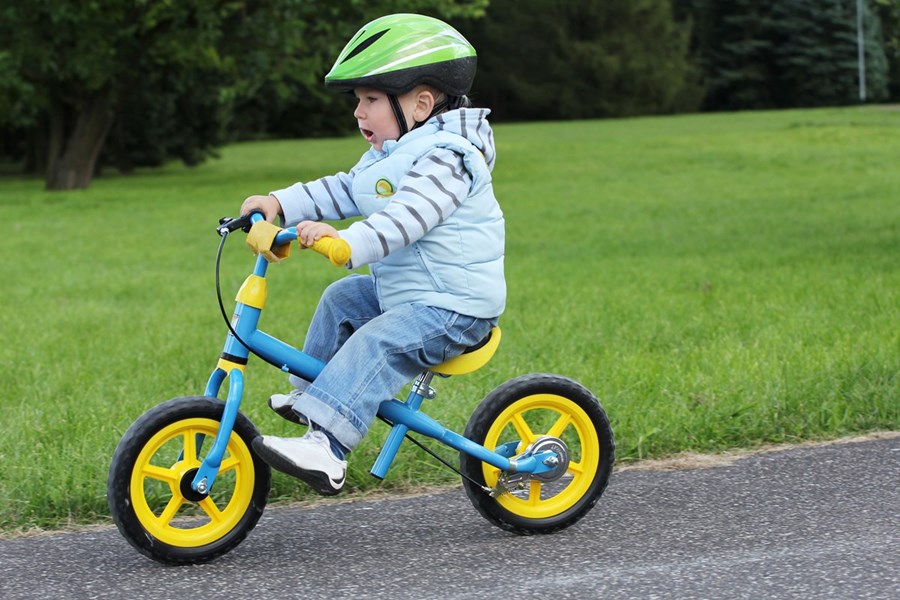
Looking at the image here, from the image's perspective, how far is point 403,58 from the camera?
12.1 feet

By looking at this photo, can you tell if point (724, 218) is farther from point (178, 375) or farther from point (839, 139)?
point (839, 139)

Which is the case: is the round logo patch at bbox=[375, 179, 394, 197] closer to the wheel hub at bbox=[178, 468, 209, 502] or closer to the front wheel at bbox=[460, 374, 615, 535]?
the front wheel at bbox=[460, 374, 615, 535]

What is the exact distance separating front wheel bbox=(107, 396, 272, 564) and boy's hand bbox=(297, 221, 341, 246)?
1.94ft

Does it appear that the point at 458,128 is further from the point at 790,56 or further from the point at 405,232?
the point at 790,56

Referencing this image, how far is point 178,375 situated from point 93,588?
3.09 meters

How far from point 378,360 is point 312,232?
1.55ft

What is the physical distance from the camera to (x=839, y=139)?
28906 millimetres

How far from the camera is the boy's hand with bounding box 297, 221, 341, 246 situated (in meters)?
3.40

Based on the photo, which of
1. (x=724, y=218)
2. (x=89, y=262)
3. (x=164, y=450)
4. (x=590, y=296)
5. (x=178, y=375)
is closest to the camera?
(x=164, y=450)

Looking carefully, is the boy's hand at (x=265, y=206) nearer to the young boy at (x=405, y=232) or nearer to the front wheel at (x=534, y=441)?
the young boy at (x=405, y=232)

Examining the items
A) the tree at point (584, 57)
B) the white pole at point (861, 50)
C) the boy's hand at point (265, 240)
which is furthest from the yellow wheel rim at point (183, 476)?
the white pole at point (861, 50)

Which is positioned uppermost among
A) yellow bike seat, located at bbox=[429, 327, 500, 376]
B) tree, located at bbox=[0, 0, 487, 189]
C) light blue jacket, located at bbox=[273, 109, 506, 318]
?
light blue jacket, located at bbox=[273, 109, 506, 318]

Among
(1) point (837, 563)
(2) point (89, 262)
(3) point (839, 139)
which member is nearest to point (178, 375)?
(1) point (837, 563)

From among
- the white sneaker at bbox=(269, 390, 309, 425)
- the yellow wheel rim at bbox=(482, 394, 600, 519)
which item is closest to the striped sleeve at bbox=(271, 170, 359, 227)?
the white sneaker at bbox=(269, 390, 309, 425)
